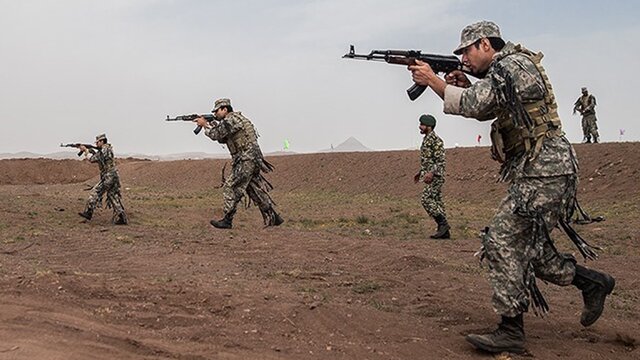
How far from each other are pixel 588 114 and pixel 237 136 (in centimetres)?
1633

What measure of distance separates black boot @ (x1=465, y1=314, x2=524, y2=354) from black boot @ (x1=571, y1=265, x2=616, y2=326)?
61cm

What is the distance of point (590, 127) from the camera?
23.7 meters

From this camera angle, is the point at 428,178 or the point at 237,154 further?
the point at 237,154

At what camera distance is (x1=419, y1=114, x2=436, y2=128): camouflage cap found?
422 inches

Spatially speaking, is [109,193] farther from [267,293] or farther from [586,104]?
[586,104]

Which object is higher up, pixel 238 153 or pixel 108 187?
pixel 238 153

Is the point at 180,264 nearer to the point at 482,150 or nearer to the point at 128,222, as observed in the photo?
the point at 128,222

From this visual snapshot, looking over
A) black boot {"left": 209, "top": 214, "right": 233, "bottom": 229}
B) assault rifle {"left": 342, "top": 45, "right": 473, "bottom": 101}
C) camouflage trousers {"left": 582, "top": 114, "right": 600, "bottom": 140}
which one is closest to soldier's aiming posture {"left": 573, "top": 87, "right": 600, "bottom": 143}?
camouflage trousers {"left": 582, "top": 114, "right": 600, "bottom": 140}

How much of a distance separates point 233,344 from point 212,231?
7.10 metres

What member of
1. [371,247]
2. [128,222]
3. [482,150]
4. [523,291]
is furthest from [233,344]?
[482,150]

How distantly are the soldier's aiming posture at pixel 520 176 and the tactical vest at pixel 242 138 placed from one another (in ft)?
22.8

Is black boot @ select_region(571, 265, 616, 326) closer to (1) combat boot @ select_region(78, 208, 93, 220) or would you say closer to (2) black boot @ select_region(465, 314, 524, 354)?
(2) black boot @ select_region(465, 314, 524, 354)

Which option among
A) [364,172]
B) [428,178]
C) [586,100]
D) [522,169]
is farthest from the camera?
[364,172]

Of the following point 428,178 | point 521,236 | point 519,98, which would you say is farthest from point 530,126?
point 428,178
